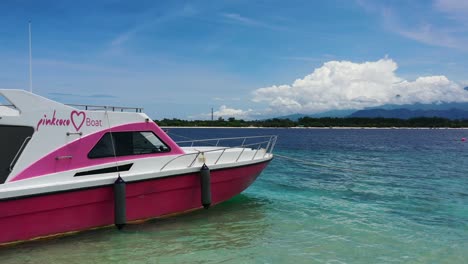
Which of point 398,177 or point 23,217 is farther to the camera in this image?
point 398,177

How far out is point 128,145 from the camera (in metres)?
8.73

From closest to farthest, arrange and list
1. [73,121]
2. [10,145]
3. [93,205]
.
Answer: [10,145]
[93,205]
[73,121]

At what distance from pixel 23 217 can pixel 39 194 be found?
0.50 meters

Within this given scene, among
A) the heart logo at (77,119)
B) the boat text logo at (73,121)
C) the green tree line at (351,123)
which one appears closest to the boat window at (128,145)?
the boat text logo at (73,121)

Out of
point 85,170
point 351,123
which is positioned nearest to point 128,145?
point 85,170

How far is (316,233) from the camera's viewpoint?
871 centimetres

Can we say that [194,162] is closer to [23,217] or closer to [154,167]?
[154,167]

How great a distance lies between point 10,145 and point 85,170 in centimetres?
145

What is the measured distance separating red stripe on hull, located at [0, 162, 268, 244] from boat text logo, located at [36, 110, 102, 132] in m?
1.41

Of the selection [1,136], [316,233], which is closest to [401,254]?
[316,233]

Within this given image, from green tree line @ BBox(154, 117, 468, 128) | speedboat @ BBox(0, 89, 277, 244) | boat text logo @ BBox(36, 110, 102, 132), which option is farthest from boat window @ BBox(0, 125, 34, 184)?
green tree line @ BBox(154, 117, 468, 128)

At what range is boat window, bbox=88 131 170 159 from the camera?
27.3 feet

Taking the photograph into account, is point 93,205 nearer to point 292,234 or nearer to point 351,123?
point 292,234

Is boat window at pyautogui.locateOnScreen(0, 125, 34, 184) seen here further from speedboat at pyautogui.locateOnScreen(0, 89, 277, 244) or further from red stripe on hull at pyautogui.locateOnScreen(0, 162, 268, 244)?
red stripe on hull at pyautogui.locateOnScreen(0, 162, 268, 244)
